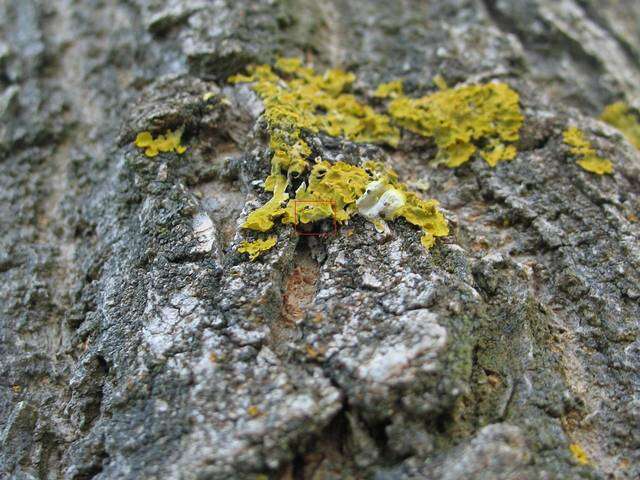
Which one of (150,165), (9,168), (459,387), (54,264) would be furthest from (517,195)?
(9,168)

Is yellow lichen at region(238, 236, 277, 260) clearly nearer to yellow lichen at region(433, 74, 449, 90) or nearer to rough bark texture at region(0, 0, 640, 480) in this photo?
rough bark texture at region(0, 0, 640, 480)

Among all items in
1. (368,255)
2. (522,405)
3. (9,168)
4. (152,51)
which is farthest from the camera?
(152,51)

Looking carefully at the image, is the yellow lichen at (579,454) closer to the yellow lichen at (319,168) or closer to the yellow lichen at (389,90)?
the yellow lichen at (319,168)

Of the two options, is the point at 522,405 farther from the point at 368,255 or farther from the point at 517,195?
the point at 517,195

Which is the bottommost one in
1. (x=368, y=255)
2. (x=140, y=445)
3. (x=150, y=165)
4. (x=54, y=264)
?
(x=54, y=264)

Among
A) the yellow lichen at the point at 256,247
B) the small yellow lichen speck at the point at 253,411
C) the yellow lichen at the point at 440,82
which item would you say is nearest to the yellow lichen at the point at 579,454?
the small yellow lichen speck at the point at 253,411
